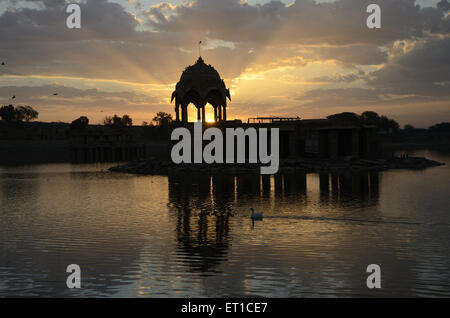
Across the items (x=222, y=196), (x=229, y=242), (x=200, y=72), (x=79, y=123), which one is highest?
(x=200, y=72)

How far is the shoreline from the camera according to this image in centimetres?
7206

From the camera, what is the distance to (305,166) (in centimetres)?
7231

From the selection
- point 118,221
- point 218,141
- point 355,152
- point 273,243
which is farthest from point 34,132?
point 273,243

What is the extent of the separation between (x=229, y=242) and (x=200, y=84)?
5717 cm

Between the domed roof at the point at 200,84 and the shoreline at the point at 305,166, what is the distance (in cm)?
1177

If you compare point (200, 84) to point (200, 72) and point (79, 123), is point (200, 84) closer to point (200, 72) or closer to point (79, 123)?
point (200, 72)

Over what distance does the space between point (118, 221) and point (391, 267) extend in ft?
Answer: 62.2

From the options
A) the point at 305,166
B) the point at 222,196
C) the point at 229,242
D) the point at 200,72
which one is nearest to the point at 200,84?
the point at 200,72

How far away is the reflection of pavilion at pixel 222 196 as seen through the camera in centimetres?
2514

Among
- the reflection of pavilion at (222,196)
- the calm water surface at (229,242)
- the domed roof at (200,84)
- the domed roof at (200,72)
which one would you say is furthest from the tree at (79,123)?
the calm water surface at (229,242)

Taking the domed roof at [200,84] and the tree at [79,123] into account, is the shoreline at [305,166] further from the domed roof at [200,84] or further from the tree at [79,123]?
the tree at [79,123]

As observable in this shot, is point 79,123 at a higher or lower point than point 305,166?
higher

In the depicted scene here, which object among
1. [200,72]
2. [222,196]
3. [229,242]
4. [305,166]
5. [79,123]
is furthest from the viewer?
[79,123]
